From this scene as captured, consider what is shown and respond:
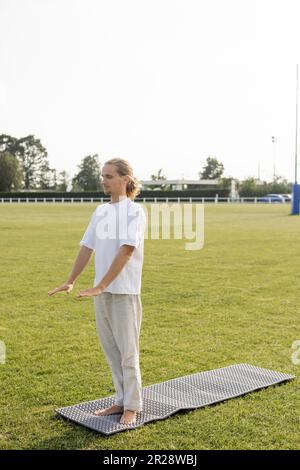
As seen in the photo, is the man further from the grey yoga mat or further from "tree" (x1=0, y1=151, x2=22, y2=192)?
"tree" (x1=0, y1=151, x2=22, y2=192)

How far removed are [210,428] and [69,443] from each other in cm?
103

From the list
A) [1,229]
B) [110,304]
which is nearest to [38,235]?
[1,229]

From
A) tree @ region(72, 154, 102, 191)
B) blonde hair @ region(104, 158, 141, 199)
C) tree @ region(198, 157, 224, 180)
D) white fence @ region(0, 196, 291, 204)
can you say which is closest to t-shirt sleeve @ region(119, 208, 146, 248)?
blonde hair @ region(104, 158, 141, 199)

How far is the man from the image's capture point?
439 cm

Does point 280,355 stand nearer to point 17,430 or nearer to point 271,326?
point 271,326

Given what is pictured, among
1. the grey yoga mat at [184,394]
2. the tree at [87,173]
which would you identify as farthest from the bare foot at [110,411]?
the tree at [87,173]

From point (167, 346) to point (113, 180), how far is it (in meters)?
2.94

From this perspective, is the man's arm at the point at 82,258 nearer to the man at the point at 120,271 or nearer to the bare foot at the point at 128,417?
the man at the point at 120,271

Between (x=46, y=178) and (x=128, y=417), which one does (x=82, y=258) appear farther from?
Answer: (x=46, y=178)

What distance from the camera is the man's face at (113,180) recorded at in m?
4.51

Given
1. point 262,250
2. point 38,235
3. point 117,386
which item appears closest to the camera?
point 117,386

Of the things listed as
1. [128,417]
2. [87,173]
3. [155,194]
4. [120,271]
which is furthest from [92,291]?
[87,173]

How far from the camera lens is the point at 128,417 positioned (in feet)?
15.3

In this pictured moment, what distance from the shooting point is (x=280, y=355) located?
21.7 ft
